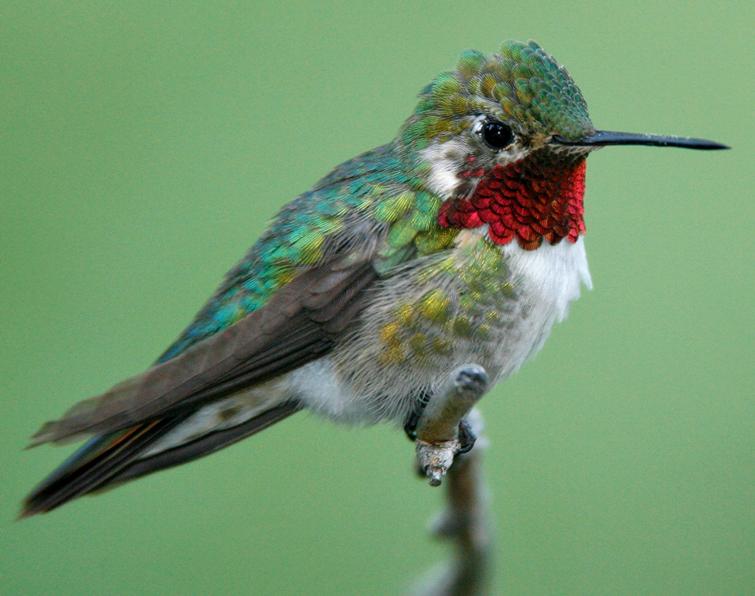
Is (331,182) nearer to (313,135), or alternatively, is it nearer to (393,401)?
(393,401)

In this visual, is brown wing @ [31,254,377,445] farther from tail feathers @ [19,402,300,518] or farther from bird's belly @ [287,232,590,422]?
tail feathers @ [19,402,300,518]

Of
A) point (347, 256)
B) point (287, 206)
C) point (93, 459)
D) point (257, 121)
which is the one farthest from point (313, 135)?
point (93, 459)

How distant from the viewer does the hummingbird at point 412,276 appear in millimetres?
2531

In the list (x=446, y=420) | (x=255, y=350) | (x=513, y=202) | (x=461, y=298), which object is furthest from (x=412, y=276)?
(x=446, y=420)

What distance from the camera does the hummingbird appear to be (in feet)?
8.30

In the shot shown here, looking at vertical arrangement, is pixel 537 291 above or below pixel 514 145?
below

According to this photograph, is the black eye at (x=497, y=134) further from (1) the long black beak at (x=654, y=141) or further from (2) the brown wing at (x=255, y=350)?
(2) the brown wing at (x=255, y=350)

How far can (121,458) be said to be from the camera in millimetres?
2637

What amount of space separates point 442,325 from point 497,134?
1.41ft

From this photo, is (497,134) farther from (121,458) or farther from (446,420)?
(121,458)

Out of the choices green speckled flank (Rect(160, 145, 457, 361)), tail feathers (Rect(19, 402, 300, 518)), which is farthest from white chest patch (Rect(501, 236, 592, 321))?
tail feathers (Rect(19, 402, 300, 518))

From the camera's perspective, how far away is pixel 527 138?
2.54 metres

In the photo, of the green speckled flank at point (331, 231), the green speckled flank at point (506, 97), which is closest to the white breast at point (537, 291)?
the green speckled flank at point (331, 231)

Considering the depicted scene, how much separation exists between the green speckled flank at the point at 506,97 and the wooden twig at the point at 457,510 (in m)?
0.60
